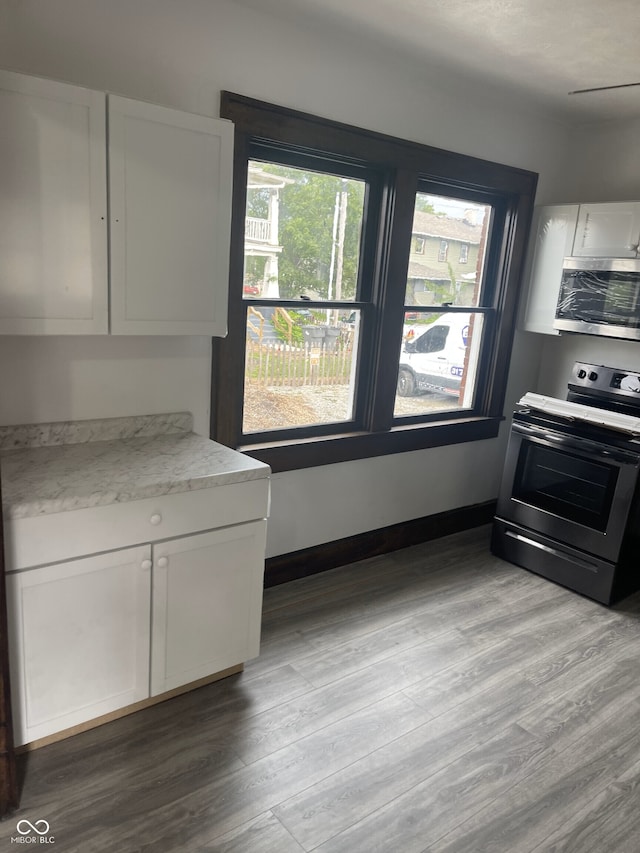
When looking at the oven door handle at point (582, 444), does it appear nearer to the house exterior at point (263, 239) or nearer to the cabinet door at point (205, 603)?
the house exterior at point (263, 239)

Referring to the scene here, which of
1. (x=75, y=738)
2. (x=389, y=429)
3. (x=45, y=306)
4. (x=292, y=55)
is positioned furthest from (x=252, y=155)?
(x=75, y=738)

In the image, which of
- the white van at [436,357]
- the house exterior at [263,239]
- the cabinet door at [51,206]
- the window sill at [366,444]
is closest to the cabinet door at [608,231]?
the white van at [436,357]

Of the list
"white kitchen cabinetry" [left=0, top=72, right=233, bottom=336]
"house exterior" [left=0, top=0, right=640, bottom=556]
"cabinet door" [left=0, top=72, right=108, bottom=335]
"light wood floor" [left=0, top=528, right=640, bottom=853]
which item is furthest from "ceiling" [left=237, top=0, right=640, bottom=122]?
"light wood floor" [left=0, top=528, right=640, bottom=853]

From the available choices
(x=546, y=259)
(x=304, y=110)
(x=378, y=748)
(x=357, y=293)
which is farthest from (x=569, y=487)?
(x=304, y=110)

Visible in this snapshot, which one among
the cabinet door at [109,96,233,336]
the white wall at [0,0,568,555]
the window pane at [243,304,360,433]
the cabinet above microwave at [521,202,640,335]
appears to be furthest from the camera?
the cabinet above microwave at [521,202,640,335]

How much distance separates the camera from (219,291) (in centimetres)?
233

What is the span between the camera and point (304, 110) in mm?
2699

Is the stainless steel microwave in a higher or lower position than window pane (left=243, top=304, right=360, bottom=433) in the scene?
higher

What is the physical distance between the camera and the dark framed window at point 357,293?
2734 millimetres

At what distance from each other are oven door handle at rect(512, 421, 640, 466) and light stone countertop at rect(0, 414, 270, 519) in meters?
1.79

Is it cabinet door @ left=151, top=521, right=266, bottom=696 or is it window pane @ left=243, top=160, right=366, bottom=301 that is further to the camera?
window pane @ left=243, top=160, right=366, bottom=301

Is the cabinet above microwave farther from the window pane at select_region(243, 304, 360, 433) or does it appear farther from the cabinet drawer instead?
the cabinet drawer

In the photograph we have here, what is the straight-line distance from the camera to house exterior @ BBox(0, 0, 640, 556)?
86.1 inches

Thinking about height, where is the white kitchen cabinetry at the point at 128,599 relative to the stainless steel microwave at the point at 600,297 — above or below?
below
